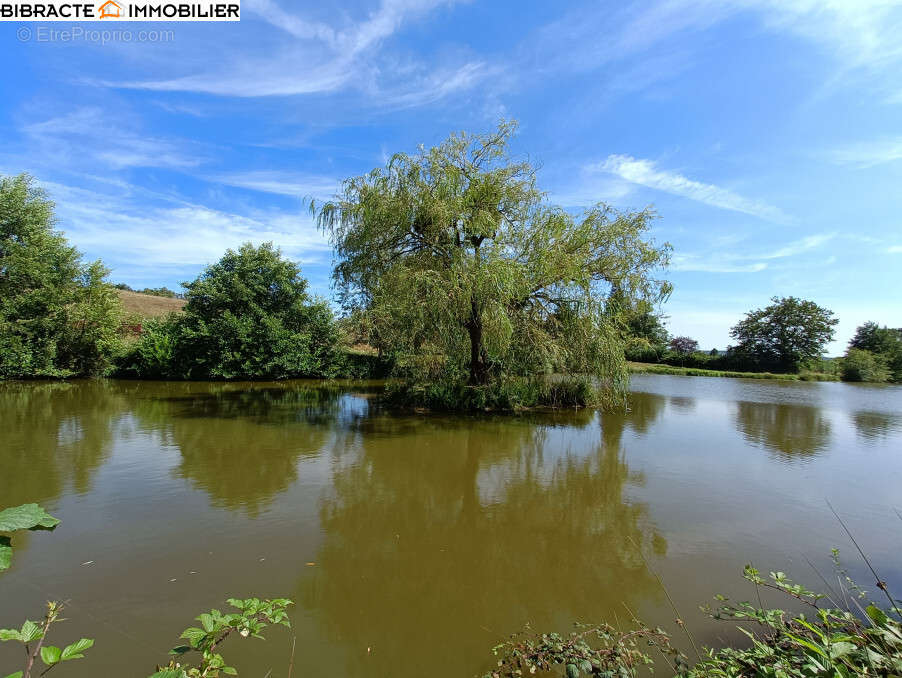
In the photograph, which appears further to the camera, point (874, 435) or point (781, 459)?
point (874, 435)

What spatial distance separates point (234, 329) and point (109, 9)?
12535 mm

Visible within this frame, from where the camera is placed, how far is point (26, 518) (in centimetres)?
116

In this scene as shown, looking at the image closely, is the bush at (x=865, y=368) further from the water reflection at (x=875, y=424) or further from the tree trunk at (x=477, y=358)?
the tree trunk at (x=477, y=358)

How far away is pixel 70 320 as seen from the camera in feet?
53.4

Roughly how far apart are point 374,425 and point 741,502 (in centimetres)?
689

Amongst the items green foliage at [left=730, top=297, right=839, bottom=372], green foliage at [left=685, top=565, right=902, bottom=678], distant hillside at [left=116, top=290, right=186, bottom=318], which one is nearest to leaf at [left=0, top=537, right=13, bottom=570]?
green foliage at [left=685, top=565, right=902, bottom=678]

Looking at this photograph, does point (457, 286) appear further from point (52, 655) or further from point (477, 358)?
point (52, 655)

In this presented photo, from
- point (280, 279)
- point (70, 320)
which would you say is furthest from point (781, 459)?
point (70, 320)

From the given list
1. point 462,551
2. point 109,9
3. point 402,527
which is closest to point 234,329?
point 109,9

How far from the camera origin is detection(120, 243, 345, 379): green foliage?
17.2 meters

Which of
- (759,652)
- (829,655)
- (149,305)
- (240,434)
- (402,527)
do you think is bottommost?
(402,527)

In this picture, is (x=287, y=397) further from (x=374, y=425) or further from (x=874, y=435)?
(x=874, y=435)

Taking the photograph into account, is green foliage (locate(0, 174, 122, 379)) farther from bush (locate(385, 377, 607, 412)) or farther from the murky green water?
bush (locate(385, 377, 607, 412))

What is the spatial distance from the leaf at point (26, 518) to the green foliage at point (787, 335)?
40.9m
